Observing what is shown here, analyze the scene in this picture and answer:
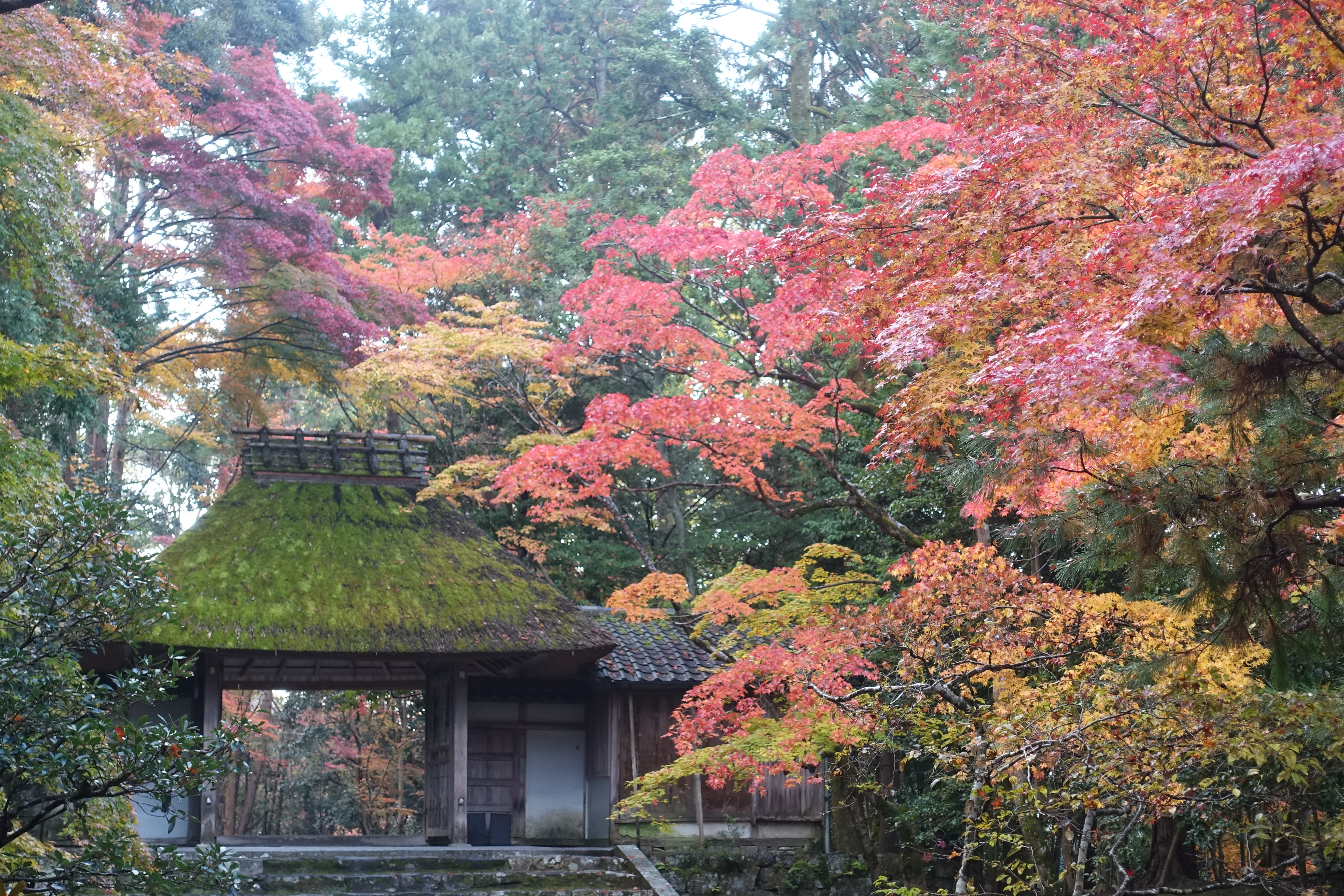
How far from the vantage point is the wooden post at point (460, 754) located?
448 inches

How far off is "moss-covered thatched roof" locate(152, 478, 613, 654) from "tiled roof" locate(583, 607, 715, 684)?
80cm

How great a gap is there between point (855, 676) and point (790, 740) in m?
1.92

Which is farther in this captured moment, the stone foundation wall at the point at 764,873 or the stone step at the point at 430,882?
the stone foundation wall at the point at 764,873

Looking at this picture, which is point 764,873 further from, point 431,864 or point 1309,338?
point 1309,338

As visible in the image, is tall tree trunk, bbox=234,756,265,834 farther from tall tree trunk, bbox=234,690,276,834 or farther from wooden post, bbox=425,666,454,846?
wooden post, bbox=425,666,454,846

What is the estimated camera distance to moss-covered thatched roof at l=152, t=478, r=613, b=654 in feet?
35.0

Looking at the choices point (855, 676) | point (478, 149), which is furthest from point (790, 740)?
point (478, 149)

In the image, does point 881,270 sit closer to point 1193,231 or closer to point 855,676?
point 1193,231

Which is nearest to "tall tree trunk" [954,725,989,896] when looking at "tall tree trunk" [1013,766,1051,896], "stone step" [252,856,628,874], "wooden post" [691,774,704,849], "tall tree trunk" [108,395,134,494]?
"tall tree trunk" [1013,766,1051,896]

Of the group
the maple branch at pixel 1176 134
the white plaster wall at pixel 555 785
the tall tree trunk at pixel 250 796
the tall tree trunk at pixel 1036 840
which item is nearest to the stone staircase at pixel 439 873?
the white plaster wall at pixel 555 785

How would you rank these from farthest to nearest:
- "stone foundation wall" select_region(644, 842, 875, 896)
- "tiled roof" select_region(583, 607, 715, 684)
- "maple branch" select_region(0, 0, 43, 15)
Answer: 1. "tiled roof" select_region(583, 607, 715, 684)
2. "stone foundation wall" select_region(644, 842, 875, 896)
3. "maple branch" select_region(0, 0, 43, 15)

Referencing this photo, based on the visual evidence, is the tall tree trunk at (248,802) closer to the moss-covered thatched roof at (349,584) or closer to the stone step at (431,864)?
the moss-covered thatched roof at (349,584)

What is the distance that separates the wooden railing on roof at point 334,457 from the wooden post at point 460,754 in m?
2.85

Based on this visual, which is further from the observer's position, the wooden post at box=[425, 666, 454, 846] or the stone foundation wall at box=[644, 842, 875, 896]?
the stone foundation wall at box=[644, 842, 875, 896]
